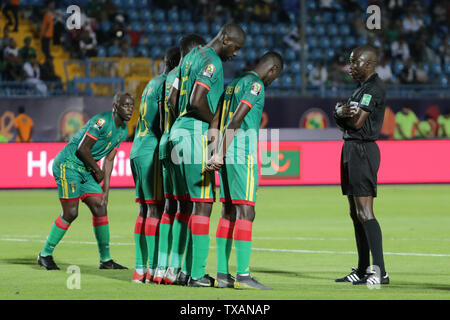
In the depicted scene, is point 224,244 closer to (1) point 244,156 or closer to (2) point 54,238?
(1) point 244,156

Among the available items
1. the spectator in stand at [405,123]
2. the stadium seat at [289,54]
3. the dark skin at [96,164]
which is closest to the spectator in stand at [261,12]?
the stadium seat at [289,54]

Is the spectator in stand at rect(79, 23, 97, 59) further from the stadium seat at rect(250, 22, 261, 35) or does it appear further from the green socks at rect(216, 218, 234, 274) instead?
the green socks at rect(216, 218, 234, 274)

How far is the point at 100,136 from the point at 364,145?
3135mm

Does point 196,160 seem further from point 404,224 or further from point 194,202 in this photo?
point 404,224

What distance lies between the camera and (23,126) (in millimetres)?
23922

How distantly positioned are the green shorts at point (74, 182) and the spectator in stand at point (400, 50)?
21.8 meters

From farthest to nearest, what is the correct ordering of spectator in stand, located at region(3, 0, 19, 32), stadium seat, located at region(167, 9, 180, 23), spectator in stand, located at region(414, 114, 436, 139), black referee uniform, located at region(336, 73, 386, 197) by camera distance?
stadium seat, located at region(167, 9, 180, 23)
spectator in stand, located at region(3, 0, 19, 32)
spectator in stand, located at region(414, 114, 436, 139)
black referee uniform, located at region(336, 73, 386, 197)

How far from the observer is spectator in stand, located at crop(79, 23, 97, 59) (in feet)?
88.8

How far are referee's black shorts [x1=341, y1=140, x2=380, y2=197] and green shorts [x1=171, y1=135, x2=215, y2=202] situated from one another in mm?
1427

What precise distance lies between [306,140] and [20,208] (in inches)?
309

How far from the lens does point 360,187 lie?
9070 millimetres

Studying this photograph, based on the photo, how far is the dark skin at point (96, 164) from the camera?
34.4ft

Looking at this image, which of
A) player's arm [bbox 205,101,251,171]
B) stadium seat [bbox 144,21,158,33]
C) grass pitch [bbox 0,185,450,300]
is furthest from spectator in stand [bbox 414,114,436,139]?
player's arm [bbox 205,101,251,171]

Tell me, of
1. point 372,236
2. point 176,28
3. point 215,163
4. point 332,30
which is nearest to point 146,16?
point 176,28
